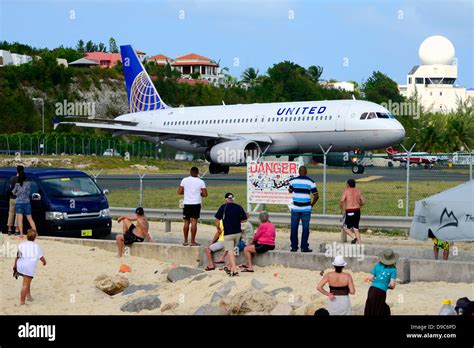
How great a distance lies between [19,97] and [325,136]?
193 ft

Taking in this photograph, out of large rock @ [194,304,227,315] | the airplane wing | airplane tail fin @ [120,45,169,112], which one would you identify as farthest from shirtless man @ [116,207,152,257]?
airplane tail fin @ [120,45,169,112]

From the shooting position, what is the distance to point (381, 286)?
12.9 meters

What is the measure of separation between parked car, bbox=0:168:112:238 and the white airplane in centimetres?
1619

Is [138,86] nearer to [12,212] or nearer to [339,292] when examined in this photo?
[12,212]

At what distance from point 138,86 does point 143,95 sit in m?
0.82

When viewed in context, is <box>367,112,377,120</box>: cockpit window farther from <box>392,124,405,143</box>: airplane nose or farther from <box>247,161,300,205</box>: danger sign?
<box>247,161,300,205</box>: danger sign

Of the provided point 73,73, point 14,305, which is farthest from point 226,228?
point 73,73

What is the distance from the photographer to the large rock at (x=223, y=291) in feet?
52.0

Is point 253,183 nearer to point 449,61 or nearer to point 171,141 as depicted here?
point 171,141

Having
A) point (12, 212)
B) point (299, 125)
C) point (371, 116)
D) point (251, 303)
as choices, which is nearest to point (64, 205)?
point (12, 212)

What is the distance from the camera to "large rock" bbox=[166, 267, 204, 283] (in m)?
17.6

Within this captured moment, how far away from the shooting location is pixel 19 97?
96.9m

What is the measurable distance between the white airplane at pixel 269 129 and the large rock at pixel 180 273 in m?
20.5

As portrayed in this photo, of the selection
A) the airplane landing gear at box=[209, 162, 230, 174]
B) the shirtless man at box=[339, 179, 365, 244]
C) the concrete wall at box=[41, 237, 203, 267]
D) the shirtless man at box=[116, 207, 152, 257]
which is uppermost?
the airplane landing gear at box=[209, 162, 230, 174]
